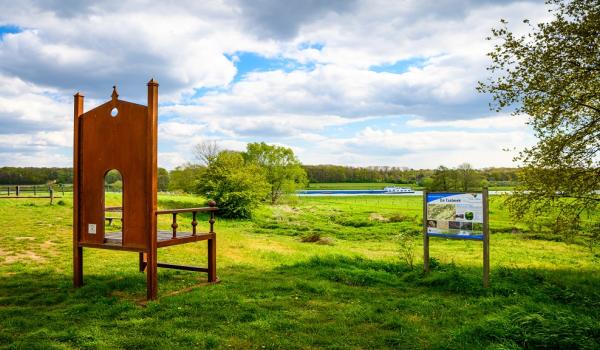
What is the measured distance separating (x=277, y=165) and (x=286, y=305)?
205ft

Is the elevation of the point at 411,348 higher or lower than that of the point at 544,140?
lower

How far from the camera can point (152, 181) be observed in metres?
8.41

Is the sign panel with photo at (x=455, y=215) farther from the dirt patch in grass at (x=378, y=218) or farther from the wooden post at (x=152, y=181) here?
the dirt patch in grass at (x=378, y=218)

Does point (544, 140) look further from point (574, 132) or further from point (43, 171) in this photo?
point (43, 171)

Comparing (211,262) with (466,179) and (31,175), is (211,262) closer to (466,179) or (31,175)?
(466,179)

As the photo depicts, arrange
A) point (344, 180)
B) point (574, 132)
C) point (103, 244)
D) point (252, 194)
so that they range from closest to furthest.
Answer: point (103, 244), point (574, 132), point (252, 194), point (344, 180)

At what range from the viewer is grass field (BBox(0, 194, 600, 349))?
6102 mm

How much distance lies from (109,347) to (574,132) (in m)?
12.0

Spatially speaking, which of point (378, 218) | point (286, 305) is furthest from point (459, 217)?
point (378, 218)

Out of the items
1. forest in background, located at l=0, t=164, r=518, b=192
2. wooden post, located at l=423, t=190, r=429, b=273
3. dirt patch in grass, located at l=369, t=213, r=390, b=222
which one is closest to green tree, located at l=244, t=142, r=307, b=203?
forest in background, located at l=0, t=164, r=518, b=192

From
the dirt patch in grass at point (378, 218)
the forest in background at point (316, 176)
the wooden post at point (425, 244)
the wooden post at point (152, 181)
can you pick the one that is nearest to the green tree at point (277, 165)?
the forest in background at point (316, 176)

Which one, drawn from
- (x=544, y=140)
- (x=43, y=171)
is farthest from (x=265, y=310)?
(x=43, y=171)

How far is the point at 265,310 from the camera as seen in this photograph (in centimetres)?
769

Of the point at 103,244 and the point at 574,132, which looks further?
the point at 574,132
